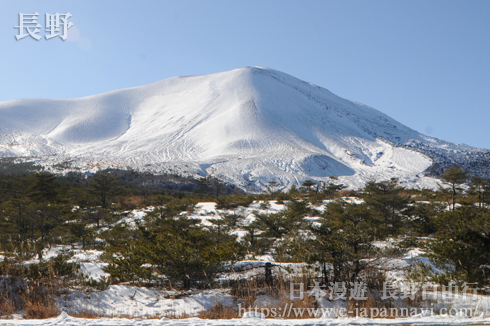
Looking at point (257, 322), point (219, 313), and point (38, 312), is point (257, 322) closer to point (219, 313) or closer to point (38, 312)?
point (219, 313)

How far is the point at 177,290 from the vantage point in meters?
7.01

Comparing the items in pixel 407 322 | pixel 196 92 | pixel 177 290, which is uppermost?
pixel 196 92

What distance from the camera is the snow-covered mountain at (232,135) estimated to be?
73438 millimetres

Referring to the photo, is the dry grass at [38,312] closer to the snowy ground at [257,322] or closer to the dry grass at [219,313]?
the snowy ground at [257,322]

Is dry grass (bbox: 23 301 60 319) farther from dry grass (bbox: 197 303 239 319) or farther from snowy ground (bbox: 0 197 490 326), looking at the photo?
dry grass (bbox: 197 303 239 319)

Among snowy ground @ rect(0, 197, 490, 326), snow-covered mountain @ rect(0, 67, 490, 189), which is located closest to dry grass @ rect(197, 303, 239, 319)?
snowy ground @ rect(0, 197, 490, 326)

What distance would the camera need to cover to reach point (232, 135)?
321 ft

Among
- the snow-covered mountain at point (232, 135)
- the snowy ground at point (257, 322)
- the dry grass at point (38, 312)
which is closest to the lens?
the snowy ground at point (257, 322)

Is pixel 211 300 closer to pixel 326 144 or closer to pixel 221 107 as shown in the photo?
pixel 326 144

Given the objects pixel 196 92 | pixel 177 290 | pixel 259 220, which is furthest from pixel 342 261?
pixel 196 92

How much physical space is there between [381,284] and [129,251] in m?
5.54

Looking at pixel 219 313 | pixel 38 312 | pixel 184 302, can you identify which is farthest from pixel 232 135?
pixel 38 312

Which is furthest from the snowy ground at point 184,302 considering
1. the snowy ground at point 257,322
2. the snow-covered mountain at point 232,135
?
the snow-covered mountain at point 232,135

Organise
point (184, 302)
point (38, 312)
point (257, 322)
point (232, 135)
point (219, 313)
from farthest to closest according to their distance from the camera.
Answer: point (232, 135) < point (184, 302) < point (219, 313) < point (38, 312) < point (257, 322)
